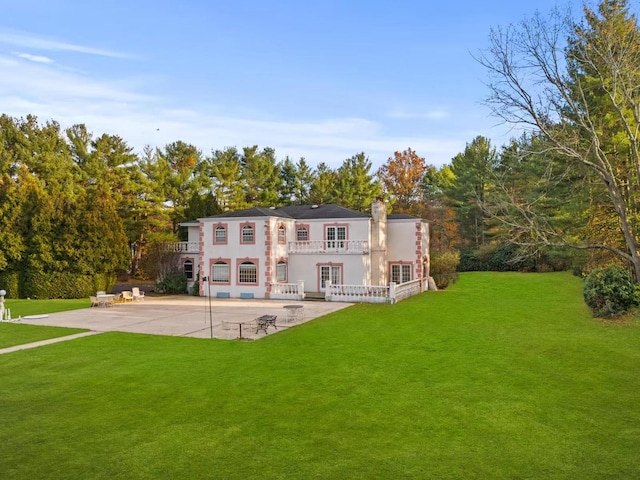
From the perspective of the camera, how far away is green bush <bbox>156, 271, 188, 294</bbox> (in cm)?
3500

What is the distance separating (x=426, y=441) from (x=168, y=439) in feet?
14.0

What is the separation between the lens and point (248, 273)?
31.6 metres

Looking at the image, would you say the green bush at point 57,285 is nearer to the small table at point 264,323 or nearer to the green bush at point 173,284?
the green bush at point 173,284

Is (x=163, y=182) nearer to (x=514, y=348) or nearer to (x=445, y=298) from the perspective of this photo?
(x=445, y=298)

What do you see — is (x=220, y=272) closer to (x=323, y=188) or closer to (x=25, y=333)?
(x=25, y=333)

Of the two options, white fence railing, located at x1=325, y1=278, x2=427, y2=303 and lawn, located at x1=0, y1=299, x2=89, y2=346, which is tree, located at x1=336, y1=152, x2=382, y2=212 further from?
lawn, located at x1=0, y1=299, x2=89, y2=346

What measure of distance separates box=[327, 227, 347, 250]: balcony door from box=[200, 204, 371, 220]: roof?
3.20ft

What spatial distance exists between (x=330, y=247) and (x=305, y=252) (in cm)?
186

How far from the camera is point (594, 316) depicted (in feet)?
64.6

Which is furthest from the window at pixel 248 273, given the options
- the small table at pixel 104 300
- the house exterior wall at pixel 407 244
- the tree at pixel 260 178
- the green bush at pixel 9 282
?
the tree at pixel 260 178

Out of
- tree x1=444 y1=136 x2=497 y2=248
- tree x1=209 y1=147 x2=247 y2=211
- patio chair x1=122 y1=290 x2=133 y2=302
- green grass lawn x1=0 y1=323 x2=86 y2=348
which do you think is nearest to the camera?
green grass lawn x1=0 y1=323 x2=86 y2=348

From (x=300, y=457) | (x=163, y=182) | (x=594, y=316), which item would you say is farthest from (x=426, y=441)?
(x=163, y=182)

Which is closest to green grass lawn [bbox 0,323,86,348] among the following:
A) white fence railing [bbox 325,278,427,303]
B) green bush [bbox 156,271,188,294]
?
white fence railing [bbox 325,278,427,303]

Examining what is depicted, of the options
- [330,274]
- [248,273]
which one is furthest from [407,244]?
[248,273]
